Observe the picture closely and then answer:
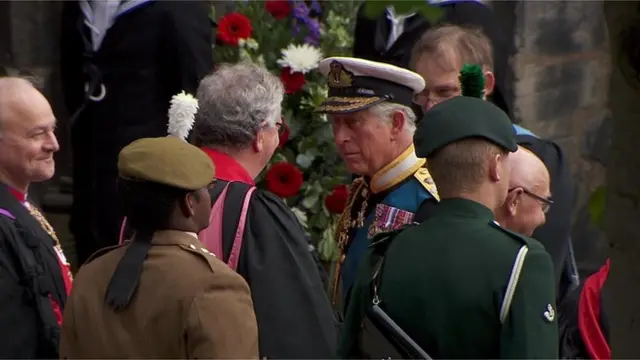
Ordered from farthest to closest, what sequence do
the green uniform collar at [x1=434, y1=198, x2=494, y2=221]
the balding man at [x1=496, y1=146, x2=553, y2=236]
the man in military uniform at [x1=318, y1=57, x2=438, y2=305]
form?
the man in military uniform at [x1=318, y1=57, x2=438, y2=305], the balding man at [x1=496, y1=146, x2=553, y2=236], the green uniform collar at [x1=434, y1=198, x2=494, y2=221]

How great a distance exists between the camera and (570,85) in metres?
7.42

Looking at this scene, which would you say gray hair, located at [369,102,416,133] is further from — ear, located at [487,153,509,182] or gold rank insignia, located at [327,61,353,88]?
ear, located at [487,153,509,182]

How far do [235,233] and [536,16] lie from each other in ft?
12.2

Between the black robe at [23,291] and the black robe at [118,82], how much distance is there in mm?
1767

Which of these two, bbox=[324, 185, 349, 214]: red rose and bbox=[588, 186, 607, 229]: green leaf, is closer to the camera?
bbox=[588, 186, 607, 229]: green leaf

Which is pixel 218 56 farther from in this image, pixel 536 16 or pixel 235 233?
pixel 235 233

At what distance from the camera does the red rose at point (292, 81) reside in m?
5.92

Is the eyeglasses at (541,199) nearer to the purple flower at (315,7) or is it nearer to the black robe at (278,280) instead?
the black robe at (278,280)

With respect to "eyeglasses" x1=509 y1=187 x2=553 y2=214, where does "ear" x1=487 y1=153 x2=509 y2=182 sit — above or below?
above

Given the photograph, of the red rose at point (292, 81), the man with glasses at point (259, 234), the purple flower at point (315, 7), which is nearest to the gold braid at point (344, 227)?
the man with glasses at point (259, 234)

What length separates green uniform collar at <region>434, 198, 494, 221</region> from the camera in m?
3.12

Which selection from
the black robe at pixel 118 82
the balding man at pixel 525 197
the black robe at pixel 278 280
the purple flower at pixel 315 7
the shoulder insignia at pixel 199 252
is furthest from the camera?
the purple flower at pixel 315 7

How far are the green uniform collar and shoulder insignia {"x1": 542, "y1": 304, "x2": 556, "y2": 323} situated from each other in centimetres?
24

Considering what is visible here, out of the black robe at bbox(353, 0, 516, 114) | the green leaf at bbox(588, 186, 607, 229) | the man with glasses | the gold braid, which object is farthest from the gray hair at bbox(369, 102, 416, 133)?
the green leaf at bbox(588, 186, 607, 229)
